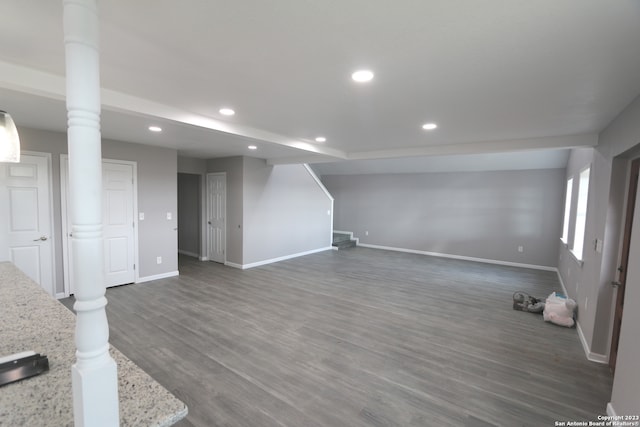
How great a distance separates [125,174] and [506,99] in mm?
5275

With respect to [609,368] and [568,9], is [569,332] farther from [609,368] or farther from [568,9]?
[568,9]

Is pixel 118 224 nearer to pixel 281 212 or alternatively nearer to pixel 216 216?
pixel 216 216

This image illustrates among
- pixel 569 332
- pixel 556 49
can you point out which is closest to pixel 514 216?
pixel 569 332

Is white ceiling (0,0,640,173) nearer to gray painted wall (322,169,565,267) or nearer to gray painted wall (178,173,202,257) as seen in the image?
gray painted wall (322,169,565,267)

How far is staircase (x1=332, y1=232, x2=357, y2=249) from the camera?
28.9ft

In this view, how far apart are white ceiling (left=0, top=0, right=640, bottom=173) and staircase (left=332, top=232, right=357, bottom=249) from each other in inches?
219

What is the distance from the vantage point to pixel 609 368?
2756 millimetres

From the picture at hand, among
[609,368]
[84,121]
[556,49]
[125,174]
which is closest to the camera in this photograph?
[84,121]

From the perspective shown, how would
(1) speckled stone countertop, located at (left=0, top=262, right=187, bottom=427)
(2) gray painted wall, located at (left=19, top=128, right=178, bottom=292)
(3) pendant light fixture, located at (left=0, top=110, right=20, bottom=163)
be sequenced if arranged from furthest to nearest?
(2) gray painted wall, located at (left=19, top=128, right=178, bottom=292)
(3) pendant light fixture, located at (left=0, top=110, right=20, bottom=163)
(1) speckled stone countertop, located at (left=0, top=262, right=187, bottom=427)

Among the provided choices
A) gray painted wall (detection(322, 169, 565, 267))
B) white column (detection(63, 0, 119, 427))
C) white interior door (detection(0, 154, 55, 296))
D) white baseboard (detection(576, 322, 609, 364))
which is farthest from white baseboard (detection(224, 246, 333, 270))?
white column (detection(63, 0, 119, 427))

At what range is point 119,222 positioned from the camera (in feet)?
15.9

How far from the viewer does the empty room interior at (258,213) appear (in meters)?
1.23

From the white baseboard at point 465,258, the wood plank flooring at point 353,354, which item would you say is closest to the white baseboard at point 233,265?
the wood plank flooring at point 353,354

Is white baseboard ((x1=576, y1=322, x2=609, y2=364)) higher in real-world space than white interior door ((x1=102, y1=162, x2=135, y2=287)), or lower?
lower
